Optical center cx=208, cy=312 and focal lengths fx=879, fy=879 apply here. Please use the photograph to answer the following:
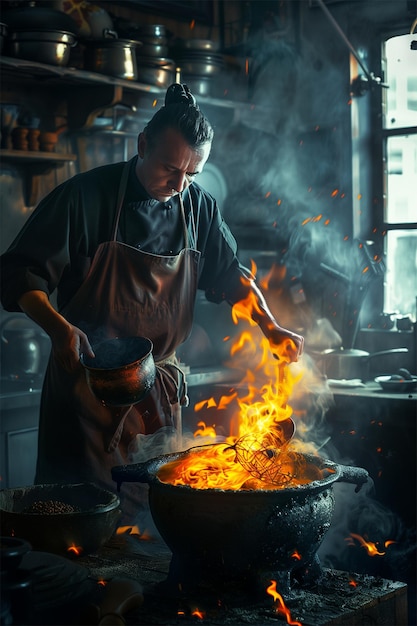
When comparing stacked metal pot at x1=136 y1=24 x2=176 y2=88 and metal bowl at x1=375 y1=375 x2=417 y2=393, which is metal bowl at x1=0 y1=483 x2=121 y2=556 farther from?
stacked metal pot at x1=136 y1=24 x2=176 y2=88

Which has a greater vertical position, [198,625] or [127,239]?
[127,239]

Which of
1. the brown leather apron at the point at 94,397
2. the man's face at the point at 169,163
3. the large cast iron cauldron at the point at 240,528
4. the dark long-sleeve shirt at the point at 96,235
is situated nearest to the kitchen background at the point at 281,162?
the brown leather apron at the point at 94,397

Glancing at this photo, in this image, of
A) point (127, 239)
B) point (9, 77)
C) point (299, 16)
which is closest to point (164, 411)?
point (127, 239)

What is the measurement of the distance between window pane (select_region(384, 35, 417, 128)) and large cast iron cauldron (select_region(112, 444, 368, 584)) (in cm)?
367

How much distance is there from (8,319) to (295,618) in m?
2.80

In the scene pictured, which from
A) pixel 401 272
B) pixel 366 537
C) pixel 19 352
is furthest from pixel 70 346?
pixel 401 272

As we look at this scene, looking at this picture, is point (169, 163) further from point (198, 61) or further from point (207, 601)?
point (198, 61)

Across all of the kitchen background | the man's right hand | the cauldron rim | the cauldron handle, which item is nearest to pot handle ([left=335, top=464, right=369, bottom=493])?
the cauldron rim

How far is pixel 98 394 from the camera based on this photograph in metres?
2.42

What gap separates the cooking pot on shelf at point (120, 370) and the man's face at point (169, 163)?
570 millimetres

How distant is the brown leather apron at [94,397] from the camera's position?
2850 mm

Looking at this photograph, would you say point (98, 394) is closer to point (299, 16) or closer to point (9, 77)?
point (9, 77)

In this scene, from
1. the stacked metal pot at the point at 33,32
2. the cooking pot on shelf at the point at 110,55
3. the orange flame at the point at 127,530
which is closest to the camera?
the orange flame at the point at 127,530

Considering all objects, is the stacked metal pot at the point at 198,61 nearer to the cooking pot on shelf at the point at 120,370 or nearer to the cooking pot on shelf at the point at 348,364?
the cooking pot on shelf at the point at 348,364
